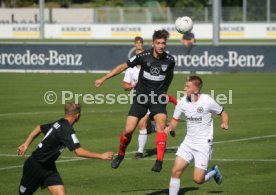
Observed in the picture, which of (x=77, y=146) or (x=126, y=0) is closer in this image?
(x=77, y=146)

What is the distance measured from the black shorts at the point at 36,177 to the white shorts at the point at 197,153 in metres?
2.57

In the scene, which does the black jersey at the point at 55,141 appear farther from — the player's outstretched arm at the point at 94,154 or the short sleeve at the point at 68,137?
the player's outstretched arm at the point at 94,154

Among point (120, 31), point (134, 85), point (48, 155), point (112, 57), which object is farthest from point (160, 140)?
point (120, 31)

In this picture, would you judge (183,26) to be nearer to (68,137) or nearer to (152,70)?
(152,70)

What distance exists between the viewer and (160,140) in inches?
631

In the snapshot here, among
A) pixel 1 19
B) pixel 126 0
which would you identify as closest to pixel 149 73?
pixel 1 19

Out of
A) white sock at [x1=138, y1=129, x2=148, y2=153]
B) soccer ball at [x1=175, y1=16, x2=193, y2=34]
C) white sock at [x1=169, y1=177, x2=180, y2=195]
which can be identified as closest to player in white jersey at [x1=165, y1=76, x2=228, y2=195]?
white sock at [x1=169, y1=177, x2=180, y2=195]

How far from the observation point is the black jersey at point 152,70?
1662cm

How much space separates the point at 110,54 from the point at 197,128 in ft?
89.3

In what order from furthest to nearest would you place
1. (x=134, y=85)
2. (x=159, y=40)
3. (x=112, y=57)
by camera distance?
(x=112, y=57) → (x=134, y=85) → (x=159, y=40)

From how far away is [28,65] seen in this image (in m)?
41.9

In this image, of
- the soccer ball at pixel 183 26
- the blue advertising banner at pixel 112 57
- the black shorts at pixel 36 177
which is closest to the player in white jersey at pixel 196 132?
the black shorts at pixel 36 177

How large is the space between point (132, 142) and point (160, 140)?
5.70 m

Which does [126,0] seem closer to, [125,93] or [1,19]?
[1,19]
